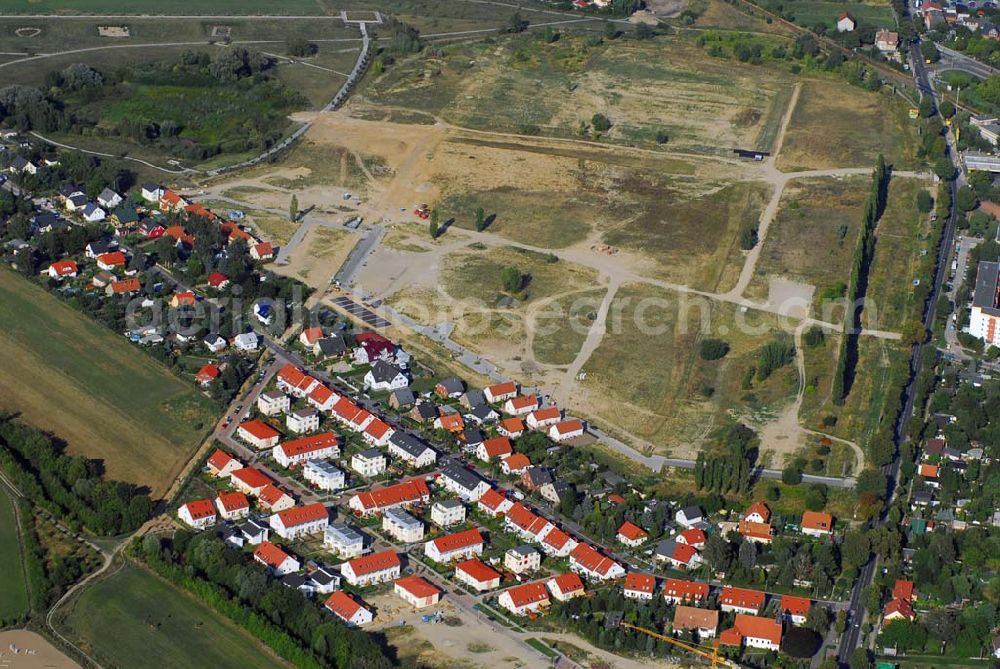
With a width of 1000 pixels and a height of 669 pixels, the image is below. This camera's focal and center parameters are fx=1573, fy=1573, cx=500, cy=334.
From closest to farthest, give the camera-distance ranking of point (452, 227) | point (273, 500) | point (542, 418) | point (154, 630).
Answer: point (154, 630) < point (273, 500) < point (542, 418) < point (452, 227)

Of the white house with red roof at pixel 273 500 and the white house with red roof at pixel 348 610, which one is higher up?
the white house with red roof at pixel 348 610

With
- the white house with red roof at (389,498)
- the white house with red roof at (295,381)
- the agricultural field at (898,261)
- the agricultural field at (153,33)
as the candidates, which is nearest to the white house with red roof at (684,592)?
the white house with red roof at (389,498)

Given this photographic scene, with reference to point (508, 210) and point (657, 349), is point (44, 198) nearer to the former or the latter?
point (508, 210)

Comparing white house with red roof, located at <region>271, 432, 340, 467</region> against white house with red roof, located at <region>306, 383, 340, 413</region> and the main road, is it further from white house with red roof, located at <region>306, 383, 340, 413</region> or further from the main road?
the main road

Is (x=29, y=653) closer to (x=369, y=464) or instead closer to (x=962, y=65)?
(x=369, y=464)

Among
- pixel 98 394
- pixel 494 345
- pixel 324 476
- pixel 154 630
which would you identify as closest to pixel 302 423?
pixel 324 476

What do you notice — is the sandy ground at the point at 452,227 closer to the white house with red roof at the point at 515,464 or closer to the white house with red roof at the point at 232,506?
the white house with red roof at the point at 515,464

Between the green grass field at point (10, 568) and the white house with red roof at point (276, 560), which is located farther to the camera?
the white house with red roof at point (276, 560)
